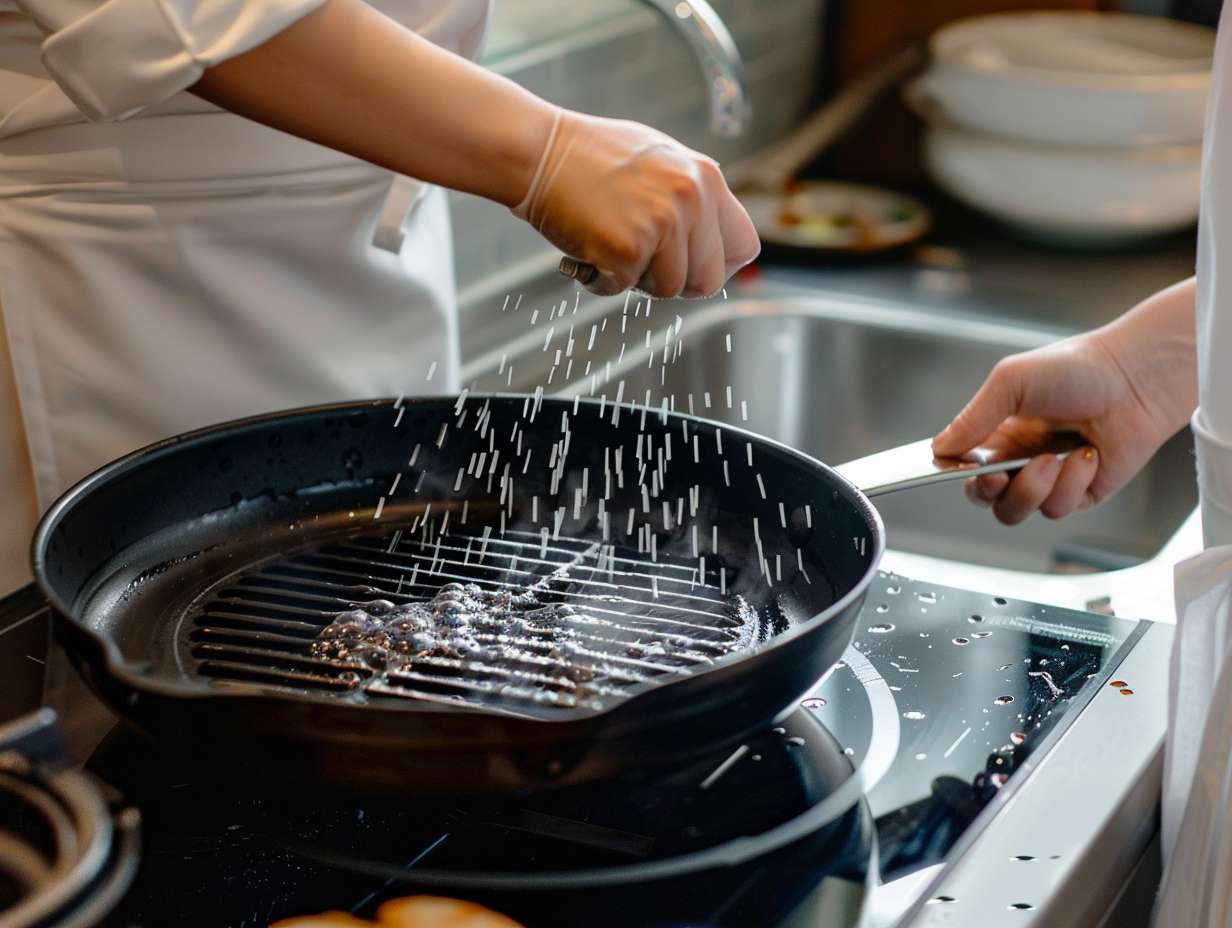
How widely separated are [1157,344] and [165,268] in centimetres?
70

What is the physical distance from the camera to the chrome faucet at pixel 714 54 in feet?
3.76

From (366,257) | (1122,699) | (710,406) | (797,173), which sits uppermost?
(366,257)

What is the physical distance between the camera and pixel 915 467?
3.00 ft

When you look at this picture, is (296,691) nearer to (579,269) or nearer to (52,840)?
(52,840)

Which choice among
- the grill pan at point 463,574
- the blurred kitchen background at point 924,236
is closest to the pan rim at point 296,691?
the grill pan at point 463,574

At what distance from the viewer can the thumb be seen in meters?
0.94

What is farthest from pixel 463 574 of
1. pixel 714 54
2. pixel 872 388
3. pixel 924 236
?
pixel 924 236

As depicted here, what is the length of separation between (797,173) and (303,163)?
1.27 m

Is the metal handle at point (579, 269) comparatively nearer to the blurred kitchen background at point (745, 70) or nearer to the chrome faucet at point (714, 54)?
the chrome faucet at point (714, 54)

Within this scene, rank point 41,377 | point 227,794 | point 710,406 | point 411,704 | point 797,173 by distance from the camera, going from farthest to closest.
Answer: point 797,173 < point 710,406 < point 41,377 < point 227,794 < point 411,704

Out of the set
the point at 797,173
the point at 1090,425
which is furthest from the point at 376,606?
the point at 797,173

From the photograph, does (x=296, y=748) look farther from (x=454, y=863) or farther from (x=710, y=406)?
(x=710, y=406)

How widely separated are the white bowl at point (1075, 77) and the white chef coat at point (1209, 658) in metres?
1.07

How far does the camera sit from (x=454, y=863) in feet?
2.15
